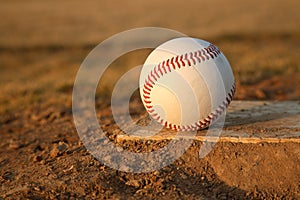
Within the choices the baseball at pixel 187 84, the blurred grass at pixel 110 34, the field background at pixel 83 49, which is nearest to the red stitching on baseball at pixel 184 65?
the baseball at pixel 187 84

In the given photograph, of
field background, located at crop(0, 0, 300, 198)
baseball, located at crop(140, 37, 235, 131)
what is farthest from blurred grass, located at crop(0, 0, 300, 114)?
baseball, located at crop(140, 37, 235, 131)

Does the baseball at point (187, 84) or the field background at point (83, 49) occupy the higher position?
the baseball at point (187, 84)

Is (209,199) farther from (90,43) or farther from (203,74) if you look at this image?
(90,43)

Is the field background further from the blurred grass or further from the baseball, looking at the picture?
the baseball

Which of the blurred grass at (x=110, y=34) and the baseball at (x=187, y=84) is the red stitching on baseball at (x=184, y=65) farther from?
the blurred grass at (x=110, y=34)

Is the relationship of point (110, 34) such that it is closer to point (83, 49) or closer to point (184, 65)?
point (83, 49)

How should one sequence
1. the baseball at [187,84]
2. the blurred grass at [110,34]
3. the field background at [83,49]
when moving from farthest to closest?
the blurred grass at [110,34]
the field background at [83,49]
the baseball at [187,84]

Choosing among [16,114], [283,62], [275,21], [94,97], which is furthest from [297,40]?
[16,114]
